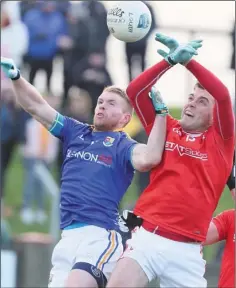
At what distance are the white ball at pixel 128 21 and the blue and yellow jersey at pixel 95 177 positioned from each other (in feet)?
2.69

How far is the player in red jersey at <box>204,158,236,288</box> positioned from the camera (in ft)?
31.8

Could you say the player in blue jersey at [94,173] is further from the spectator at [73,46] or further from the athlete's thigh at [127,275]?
the spectator at [73,46]

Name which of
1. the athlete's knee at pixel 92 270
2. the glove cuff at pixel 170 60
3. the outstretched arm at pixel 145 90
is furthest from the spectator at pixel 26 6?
the athlete's knee at pixel 92 270

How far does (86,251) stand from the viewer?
924cm

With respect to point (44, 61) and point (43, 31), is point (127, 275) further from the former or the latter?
point (44, 61)

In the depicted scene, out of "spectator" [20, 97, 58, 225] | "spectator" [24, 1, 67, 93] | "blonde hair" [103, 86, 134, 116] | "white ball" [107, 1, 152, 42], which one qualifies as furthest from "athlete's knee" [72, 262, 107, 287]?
"spectator" [24, 1, 67, 93]

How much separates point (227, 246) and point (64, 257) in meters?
1.45

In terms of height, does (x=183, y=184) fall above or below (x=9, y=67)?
below

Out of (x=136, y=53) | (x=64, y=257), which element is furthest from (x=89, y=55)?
(x=64, y=257)

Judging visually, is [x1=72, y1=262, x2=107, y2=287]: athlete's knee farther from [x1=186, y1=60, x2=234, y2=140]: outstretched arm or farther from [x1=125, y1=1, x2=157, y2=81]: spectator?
[x1=125, y1=1, x2=157, y2=81]: spectator

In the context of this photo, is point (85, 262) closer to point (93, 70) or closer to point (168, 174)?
point (168, 174)

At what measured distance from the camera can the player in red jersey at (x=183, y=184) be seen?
9.04 m

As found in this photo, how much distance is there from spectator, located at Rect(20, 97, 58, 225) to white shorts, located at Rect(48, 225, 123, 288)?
22.3 ft

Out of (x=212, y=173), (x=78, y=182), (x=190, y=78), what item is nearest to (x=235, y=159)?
(x=212, y=173)
